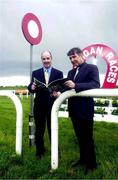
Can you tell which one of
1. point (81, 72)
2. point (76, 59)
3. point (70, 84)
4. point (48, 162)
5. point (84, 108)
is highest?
point (76, 59)

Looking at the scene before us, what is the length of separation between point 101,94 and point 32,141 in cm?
291

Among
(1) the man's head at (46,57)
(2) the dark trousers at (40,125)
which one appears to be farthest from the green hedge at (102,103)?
(1) the man's head at (46,57)

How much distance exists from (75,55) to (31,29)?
8.81 feet

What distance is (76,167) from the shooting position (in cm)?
571

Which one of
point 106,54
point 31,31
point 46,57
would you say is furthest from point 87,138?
point 106,54

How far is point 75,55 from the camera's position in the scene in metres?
5.64

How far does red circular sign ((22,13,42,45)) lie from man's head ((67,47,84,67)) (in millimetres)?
2512

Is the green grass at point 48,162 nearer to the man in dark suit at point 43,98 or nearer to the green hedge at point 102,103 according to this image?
the man in dark suit at point 43,98

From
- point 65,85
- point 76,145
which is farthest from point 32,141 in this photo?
point 65,85

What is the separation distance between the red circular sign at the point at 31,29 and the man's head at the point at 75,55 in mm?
2512

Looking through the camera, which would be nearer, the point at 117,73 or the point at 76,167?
the point at 76,167

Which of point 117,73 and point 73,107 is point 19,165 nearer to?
point 73,107

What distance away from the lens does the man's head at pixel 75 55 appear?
18.5 feet

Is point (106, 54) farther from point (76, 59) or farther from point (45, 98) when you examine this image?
point (76, 59)
